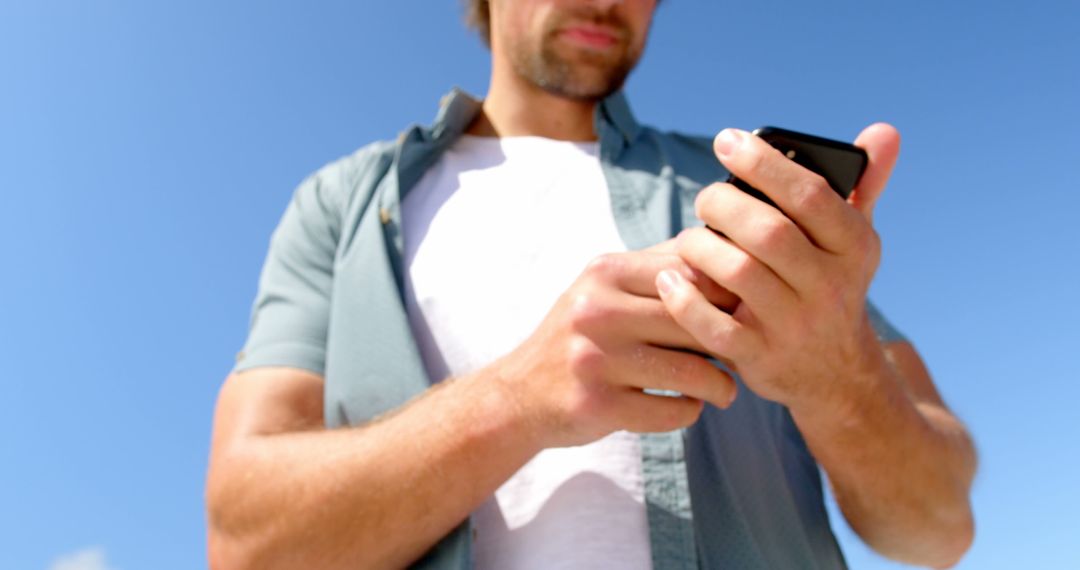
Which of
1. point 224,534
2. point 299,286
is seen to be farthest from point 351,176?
point 224,534

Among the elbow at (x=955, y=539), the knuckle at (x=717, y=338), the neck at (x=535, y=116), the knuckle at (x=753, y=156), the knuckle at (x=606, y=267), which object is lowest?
the elbow at (x=955, y=539)

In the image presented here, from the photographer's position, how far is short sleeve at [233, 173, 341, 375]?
1.89 meters

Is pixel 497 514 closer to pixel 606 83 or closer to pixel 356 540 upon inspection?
pixel 356 540

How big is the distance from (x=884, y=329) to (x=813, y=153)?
1.07 m

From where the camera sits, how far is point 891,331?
2150 millimetres

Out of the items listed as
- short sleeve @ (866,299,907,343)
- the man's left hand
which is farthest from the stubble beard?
the man's left hand

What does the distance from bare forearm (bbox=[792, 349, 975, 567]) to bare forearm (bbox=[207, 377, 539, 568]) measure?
59 cm

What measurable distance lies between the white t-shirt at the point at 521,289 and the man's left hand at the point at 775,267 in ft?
1.64

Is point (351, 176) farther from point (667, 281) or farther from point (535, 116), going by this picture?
point (667, 281)

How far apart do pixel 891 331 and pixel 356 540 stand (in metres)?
1.47

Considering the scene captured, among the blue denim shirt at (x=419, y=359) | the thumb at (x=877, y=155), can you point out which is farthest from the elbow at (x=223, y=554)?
the thumb at (x=877, y=155)

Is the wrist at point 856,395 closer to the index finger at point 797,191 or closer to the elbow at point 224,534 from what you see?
the index finger at point 797,191

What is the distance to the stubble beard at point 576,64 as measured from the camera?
2559 millimetres

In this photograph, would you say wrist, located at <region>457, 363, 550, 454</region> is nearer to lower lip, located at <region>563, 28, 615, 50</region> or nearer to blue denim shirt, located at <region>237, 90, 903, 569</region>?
blue denim shirt, located at <region>237, 90, 903, 569</region>
